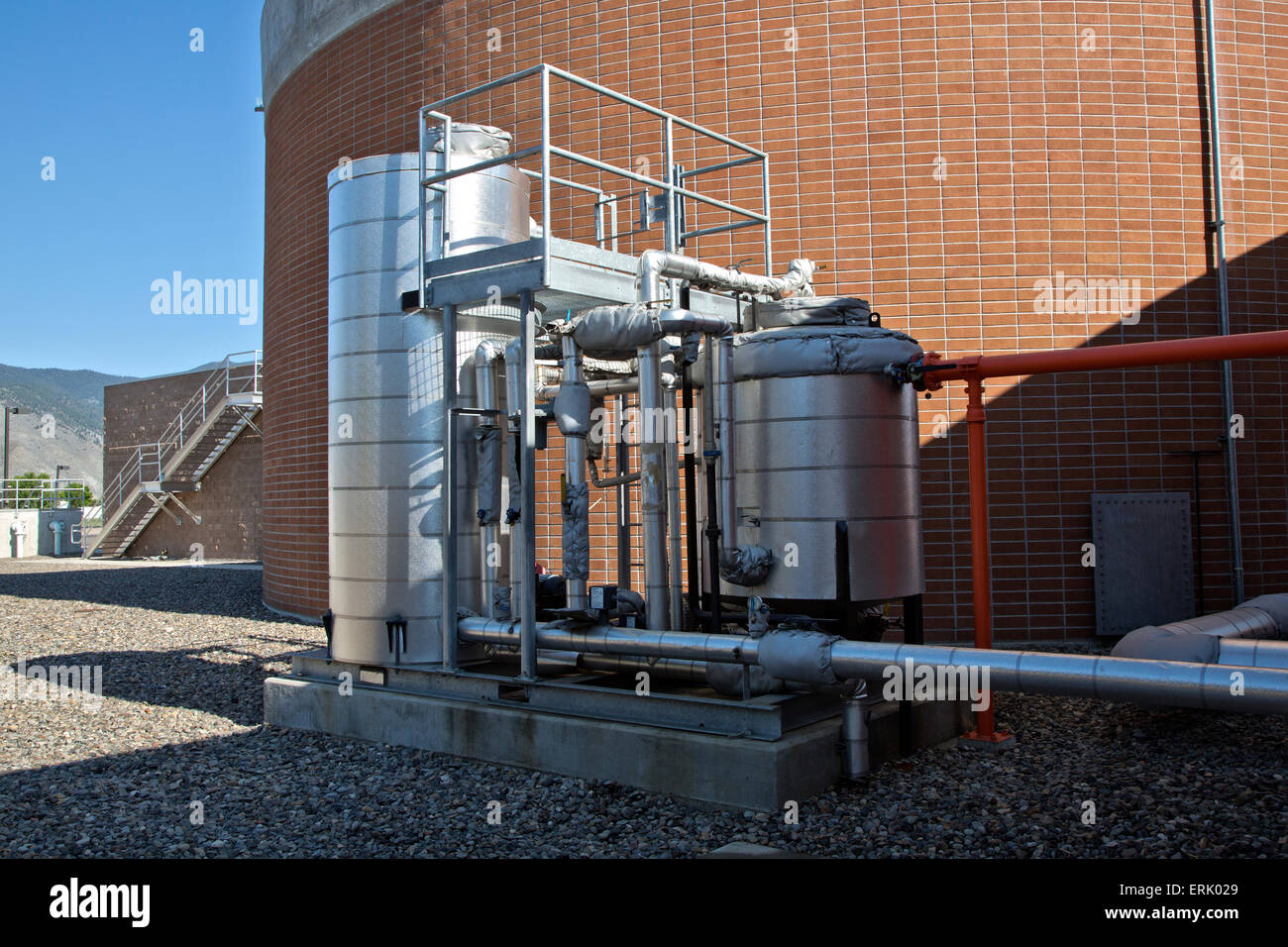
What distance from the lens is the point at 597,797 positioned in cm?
598

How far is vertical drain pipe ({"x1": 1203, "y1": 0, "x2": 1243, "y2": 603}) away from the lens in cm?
1029

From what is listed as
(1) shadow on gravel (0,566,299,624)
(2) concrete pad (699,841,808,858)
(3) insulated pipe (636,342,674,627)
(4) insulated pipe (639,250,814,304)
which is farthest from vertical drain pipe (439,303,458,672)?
(1) shadow on gravel (0,566,299,624)

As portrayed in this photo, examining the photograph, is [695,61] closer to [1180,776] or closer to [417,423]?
[417,423]

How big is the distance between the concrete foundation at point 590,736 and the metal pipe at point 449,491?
343mm

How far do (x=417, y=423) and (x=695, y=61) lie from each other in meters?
5.93

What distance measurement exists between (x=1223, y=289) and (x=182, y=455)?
2554 centimetres

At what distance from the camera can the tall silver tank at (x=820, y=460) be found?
646cm

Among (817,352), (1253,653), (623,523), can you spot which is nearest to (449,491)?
(623,523)

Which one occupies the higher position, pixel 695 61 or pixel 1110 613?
pixel 695 61

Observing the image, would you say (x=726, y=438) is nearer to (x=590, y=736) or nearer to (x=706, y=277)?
(x=706, y=277)

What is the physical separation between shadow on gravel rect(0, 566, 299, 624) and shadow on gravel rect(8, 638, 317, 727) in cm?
252

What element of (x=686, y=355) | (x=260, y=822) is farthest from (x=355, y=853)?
(x=686, y=355)

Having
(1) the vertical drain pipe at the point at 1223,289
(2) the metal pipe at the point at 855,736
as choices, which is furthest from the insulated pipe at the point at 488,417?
(1) the vertical drain pipe at the point at 1223,289

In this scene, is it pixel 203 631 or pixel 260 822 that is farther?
pixel 203 631
